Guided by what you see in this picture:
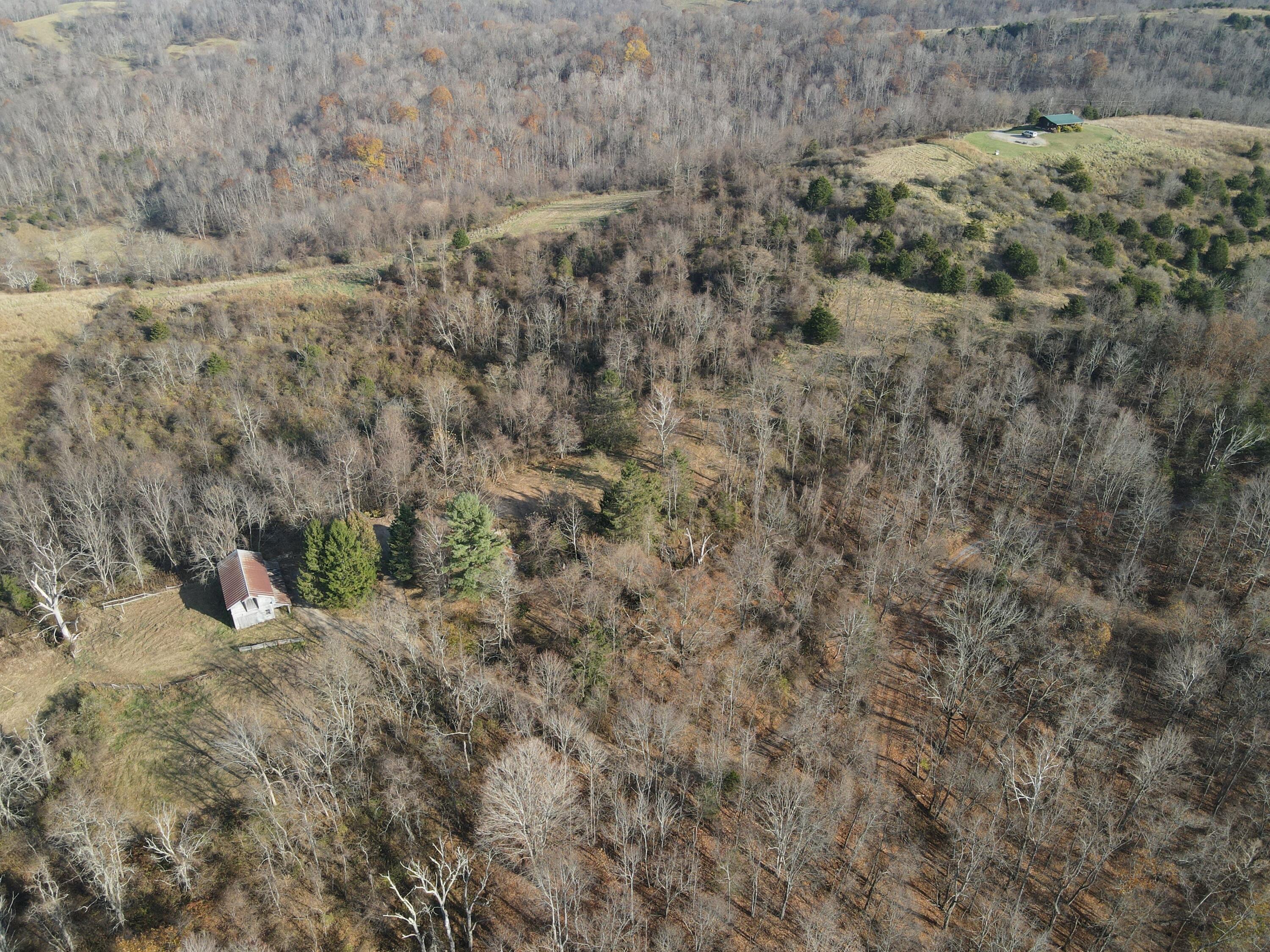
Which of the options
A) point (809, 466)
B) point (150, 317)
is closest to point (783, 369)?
point (809, 466)

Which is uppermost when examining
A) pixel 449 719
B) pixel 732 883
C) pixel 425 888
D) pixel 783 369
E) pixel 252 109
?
pixel 252 109

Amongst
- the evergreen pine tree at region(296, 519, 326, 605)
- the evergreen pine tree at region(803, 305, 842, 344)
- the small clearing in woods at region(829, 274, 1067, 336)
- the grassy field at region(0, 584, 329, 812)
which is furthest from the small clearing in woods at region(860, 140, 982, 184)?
the grassy field at region(0, 584, 329, 812)

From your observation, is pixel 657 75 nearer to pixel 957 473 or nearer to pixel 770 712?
pixel 957 473

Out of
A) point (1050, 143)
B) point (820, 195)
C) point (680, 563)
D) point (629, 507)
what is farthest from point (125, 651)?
point (1050, 143)

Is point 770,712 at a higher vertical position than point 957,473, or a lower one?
lower

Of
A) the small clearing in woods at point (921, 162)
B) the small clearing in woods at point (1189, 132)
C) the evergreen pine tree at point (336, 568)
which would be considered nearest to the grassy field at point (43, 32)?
the small clearing in woods at point (921, 162)

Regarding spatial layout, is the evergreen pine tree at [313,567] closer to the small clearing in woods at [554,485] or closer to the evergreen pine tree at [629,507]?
the small clearing in woods at [554,485]
